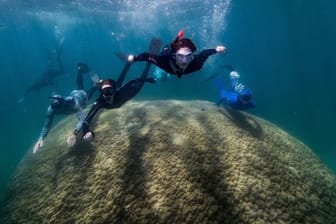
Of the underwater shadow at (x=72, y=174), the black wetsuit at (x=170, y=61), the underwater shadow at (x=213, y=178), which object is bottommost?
the underwater shadow at (x=72, y=174)

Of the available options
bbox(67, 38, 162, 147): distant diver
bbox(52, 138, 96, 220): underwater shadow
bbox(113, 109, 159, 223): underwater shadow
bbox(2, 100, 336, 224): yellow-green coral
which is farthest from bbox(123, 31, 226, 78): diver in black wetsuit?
bbox(52, 138, 96, 220): underwater shadow

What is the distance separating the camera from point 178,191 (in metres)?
4.79

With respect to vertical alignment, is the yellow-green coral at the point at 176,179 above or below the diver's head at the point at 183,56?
below

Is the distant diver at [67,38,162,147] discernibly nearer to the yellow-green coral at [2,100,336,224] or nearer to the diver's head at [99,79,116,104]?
the diver's head at [99,79,116,104]

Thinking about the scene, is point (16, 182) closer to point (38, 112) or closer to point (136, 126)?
point (136, 126)

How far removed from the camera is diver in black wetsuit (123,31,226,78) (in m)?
6.45

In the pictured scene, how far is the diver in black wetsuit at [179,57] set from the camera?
21.2 feet

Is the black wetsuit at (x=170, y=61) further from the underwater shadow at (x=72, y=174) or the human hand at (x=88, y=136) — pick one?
the underwater shadow at (x=72, y=174)

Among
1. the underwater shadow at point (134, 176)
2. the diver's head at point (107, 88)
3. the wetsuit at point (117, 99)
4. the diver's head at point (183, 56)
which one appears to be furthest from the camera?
the wetsuit at point (117, 99)

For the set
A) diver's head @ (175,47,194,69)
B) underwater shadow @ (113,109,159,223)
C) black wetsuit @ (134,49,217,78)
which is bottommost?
underwater shadow @ (113,109,159,223)

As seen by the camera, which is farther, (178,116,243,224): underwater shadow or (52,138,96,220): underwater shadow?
(52,138,96,220): underwater shadow

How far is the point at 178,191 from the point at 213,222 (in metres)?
0.82

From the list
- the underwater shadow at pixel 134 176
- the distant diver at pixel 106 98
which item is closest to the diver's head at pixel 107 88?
the distant diver at pixel 106 98

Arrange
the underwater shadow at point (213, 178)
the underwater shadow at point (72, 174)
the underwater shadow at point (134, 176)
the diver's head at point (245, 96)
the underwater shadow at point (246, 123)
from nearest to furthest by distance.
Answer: the underwater shadow at point (213, 178) < the underwater shadow at point (134, 176) < the underwater shadow at point (72, 174) < the underwater shadow at point (246, 123) < the diver's head at point (245, 96)
